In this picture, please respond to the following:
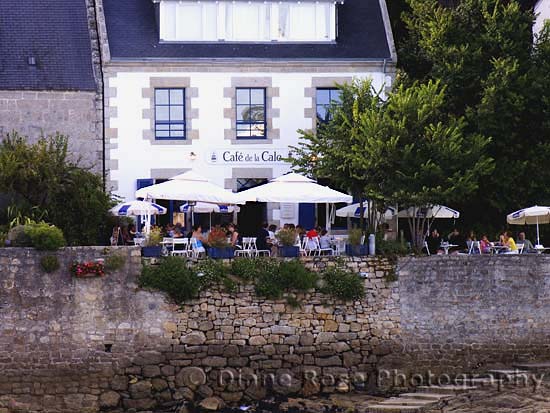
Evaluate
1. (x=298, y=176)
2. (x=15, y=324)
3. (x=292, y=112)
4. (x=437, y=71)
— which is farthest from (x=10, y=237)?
(x=437, y=71)

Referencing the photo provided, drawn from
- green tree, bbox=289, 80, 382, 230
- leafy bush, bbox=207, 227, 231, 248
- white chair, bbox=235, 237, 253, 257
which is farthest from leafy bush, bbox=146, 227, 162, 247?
green tree, bbox=289, 80, 382, 230

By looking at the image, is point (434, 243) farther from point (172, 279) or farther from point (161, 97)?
point (161, 97)

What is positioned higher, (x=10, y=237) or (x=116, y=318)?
(x=10, y=237)

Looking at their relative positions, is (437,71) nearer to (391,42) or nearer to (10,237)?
(391,42)

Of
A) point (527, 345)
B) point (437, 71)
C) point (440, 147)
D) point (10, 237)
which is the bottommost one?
point (527, 345)

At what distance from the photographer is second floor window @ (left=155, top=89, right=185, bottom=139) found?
97.8ft

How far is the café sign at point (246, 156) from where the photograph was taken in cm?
2984

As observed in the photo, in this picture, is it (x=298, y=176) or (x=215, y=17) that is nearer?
(x=298, y=176)

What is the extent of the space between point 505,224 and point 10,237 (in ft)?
37.9

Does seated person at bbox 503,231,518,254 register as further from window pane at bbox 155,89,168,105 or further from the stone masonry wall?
window pane at bbox 155,89,168,105

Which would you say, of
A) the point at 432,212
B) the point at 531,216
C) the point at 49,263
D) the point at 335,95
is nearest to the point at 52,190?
the point at 49,263

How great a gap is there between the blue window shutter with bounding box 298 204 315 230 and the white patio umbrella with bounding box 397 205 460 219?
245 centimetres

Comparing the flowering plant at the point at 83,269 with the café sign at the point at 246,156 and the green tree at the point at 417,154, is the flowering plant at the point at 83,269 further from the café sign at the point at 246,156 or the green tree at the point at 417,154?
the green tree at the point at 417,154

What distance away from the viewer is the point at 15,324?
2450cm
